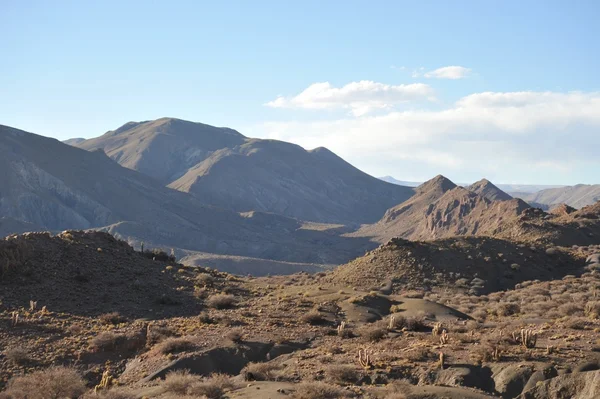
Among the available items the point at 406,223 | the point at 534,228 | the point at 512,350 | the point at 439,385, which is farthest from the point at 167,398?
the point at 406,223

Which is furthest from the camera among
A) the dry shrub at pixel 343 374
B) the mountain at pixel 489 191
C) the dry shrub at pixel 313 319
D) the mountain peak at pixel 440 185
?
the mountain peak at pixel 440 185

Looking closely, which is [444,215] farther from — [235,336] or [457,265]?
[235,336]

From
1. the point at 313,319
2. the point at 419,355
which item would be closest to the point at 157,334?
the point at 313,319

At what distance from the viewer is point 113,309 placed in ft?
107

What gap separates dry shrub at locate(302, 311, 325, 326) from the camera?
99.8 ft

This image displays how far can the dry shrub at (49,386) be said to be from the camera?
65.0 ft

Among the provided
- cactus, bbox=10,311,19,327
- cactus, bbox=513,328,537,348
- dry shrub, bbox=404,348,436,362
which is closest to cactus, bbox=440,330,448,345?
dry shrub, bbox=404,348,436,362

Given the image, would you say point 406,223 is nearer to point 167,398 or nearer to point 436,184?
point 436,184

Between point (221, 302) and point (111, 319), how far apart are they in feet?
21.7

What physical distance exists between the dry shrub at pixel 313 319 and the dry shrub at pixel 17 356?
481 inches

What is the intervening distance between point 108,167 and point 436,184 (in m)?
97.4

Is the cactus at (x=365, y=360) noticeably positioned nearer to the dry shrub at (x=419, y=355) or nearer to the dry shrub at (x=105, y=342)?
the dry shrub at (x=419, y=355)

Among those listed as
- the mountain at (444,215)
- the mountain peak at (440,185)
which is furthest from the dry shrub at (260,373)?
the mountain peak at (440,185)

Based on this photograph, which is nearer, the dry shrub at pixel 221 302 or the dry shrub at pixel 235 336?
the dry shrub at pixel 235 336
